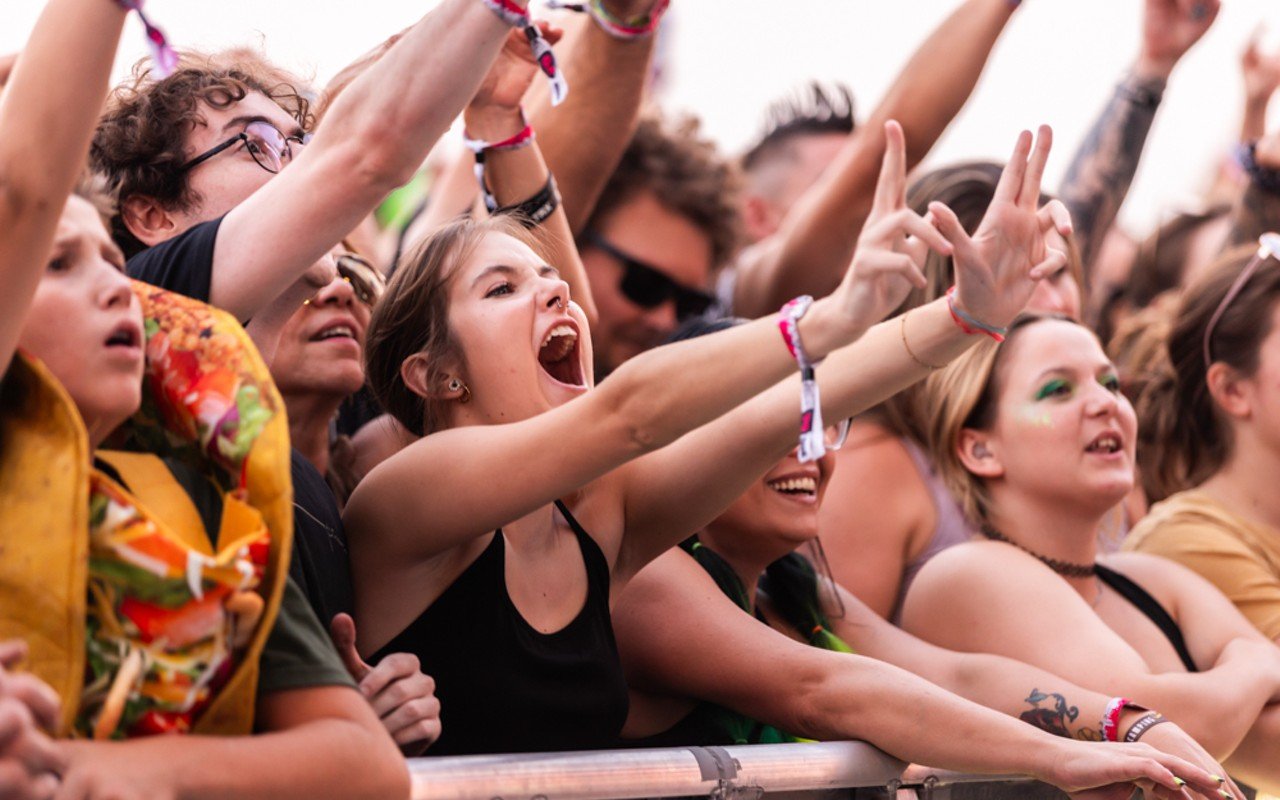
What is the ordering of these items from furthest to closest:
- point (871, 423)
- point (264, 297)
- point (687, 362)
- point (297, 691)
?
point (871, 423)
point (264, 297)
point (687, 362)
point (297, 691)

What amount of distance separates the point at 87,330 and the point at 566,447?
58cm

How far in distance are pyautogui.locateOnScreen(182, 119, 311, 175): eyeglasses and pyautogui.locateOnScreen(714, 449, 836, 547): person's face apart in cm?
96

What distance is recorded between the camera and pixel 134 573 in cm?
155

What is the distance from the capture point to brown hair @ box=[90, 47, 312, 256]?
2.35 m

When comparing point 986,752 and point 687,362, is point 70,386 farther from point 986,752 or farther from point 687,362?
point 986,752

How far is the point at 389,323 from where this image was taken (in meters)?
2.48

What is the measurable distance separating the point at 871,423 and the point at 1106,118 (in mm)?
1394

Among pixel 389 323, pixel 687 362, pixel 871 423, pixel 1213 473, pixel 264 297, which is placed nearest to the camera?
pixel 687 362

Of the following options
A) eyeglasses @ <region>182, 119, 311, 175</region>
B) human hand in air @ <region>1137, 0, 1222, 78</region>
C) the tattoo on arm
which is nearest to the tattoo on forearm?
eyeglasses @ <region>182, 119, 311, 175</region>

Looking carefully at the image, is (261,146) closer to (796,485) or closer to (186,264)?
(186,264)

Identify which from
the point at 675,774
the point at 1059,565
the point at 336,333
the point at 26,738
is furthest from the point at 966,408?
the point at 26,738

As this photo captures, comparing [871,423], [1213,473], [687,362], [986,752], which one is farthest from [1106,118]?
[687,362]

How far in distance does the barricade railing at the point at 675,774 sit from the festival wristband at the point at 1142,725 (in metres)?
0.21

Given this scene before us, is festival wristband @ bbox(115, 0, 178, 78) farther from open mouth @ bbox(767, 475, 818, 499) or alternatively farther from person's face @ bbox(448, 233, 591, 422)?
open mouth @ bbox(767, 475, 818, 499)
